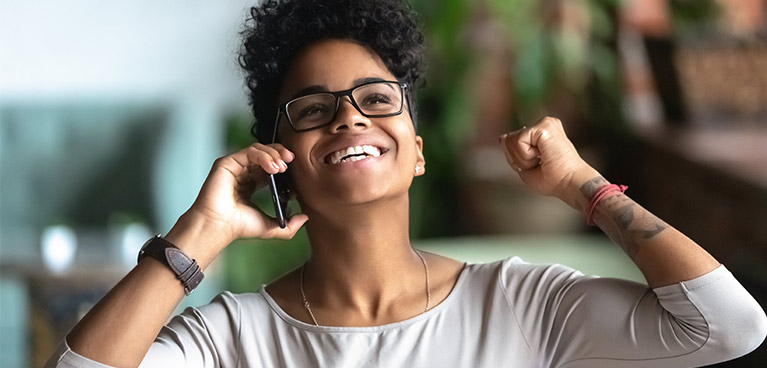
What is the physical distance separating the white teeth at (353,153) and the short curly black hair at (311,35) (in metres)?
0.17

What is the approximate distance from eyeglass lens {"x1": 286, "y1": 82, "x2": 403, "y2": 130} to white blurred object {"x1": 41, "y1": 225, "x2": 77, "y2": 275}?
105 inches

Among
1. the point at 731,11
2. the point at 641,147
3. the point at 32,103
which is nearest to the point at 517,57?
the point at 641,147

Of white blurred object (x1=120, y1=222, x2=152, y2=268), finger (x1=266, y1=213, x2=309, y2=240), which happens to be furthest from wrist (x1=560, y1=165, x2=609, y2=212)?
white blurred object (x1=120, y1=222, x2=152, y2=268)

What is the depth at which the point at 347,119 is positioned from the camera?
1.45 m

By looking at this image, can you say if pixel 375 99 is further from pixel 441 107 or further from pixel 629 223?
pixel 441 107

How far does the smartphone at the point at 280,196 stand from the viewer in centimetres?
150

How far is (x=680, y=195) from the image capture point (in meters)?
3.52

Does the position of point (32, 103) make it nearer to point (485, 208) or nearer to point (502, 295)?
point (485, 208)

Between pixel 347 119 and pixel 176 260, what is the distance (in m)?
0.33

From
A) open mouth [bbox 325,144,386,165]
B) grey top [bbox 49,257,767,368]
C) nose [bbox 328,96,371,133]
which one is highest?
nose [bbox 328,96,371,133]

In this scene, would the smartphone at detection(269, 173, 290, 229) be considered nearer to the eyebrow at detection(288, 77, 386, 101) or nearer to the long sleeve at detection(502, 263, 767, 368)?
the eyebrow at detection(288, 77, 386, 101)

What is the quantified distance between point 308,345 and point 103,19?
4.07 meters

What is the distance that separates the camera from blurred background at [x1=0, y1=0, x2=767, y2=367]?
3.79m

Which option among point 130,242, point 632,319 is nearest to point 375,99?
point 632,319
